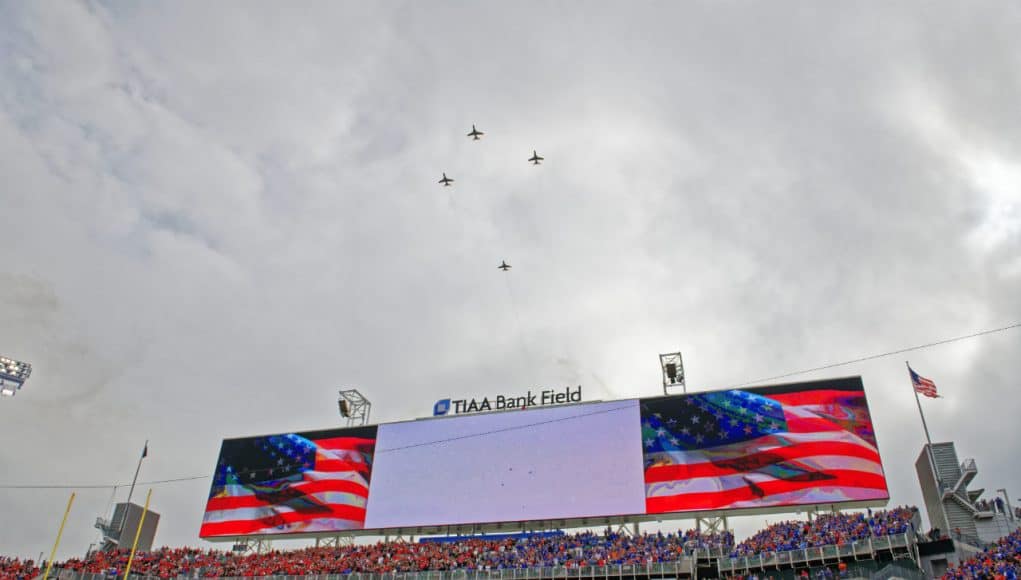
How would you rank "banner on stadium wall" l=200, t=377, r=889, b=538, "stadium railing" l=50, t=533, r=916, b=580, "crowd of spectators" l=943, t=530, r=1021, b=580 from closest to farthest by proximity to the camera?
"crowd of spectators" l=943, t=530, r=1021, b=580 → "stadium railing" l=50, t=533, r=916, b=580 → "banner on stadium wall" l=200, t=377, r=889, b=538

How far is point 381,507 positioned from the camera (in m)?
64.5

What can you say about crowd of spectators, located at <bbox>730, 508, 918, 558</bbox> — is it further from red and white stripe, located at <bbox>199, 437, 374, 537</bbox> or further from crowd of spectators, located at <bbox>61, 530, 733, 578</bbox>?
red and white stripe, located at <bbox>199, 437, 374, 537</bbox>

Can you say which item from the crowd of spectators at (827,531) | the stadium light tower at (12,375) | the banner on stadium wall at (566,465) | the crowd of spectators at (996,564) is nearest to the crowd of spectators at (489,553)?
the crowd of spectators at (827,531)

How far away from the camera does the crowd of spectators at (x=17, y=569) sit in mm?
60812

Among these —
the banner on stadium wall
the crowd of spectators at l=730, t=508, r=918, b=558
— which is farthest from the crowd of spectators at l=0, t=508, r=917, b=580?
the banner on stadium wall

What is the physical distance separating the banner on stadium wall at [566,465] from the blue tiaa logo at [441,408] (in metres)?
1.25

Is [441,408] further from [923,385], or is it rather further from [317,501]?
[923,385]

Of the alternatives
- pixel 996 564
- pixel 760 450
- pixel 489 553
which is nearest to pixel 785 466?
pixel 760 450

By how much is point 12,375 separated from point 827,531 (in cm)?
6141

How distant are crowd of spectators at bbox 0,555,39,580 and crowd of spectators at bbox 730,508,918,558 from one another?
178 feet

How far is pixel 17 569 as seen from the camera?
202ft

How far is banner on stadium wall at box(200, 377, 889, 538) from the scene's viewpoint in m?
54.1

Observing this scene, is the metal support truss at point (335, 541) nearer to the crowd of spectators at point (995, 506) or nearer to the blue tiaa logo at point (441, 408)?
the blue tiaa logo at point (441, 408)

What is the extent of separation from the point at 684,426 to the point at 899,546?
17.2 metres
